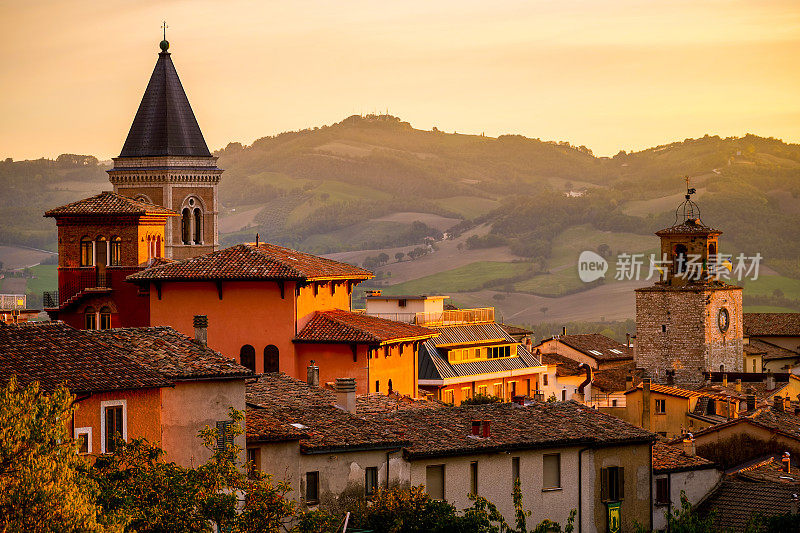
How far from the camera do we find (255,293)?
58469mm

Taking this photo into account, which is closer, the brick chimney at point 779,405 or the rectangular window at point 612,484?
the rectangular window at point 612,484

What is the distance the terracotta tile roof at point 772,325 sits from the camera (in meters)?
131

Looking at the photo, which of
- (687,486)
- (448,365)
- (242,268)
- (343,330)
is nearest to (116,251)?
(242,268)

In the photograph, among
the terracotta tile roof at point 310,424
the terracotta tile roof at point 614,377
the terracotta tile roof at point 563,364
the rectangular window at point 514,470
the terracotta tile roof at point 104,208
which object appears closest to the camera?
the terracotta tile roof at point 310,424

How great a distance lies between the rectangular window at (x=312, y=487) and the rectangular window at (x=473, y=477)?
4.80 meters

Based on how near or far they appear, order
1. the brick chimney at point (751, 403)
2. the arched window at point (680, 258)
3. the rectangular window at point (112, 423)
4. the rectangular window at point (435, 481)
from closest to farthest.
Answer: the rectangular window at point (112, 423)
the rectangular window at point (435, 481)
the brick chimney at point (751, 403)
the arched window at point (680, 258)

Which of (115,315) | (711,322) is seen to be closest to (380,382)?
(115,315)

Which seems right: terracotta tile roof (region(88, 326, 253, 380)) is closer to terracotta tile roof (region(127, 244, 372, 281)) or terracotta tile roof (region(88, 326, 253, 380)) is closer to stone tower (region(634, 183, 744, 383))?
terracotta tile roof (region(127, 244, 372, 281))

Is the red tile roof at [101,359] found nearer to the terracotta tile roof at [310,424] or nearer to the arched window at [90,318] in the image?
the terracotta tile roof at [310,424]

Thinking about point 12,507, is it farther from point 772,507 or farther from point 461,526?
point 772,507

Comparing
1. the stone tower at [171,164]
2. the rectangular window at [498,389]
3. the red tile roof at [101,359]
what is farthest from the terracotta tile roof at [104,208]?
the stone tower at [171,164]

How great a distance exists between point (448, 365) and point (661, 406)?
A: 954cm

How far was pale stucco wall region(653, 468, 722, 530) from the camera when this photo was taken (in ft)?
151

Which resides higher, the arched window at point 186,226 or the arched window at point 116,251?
the arched window at point 186,226
